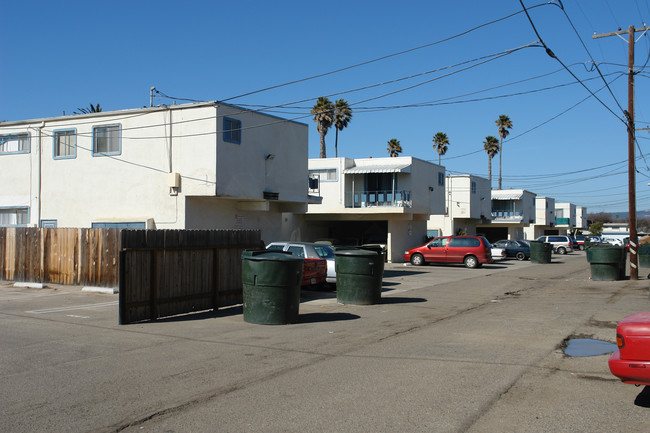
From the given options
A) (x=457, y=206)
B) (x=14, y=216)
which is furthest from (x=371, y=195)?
(x=14, y=216)

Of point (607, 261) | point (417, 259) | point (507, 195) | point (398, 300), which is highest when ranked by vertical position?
point (507, 195)

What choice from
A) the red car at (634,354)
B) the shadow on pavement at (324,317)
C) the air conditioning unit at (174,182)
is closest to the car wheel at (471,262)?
the air conditioning unit at (174,182)

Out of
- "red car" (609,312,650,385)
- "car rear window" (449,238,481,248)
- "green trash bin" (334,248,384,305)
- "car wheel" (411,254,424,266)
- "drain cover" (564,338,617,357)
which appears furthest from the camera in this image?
"car wheel" (411,254,424,266)

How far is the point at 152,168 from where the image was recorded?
851 inches

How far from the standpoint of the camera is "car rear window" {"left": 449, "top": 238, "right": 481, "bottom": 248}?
3191 centimetres

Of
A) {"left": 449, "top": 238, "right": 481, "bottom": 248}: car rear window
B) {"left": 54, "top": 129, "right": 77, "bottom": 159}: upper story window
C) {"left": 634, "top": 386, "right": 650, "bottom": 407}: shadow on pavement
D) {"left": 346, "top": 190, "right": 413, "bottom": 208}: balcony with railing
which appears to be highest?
{"left": 54, "top": 129, "right": 77, "bottom": 159}: upper story window

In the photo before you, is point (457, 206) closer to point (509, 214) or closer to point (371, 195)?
point (371, 195)

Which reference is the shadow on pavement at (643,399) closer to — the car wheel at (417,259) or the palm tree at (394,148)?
the car wheel at (417,259)

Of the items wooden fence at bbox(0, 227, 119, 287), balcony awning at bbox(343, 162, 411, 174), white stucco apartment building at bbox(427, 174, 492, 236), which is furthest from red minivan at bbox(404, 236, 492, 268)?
wooden fence at bbox(0, 227, 119, 287)

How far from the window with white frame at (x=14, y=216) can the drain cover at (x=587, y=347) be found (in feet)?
71.1

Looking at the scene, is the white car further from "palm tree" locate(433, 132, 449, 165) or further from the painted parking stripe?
"palm tree" locate(433, 132, 449, 165)

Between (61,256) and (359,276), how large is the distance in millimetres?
9331

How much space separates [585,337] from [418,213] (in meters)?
28.4

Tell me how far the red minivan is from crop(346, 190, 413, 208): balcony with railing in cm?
478
